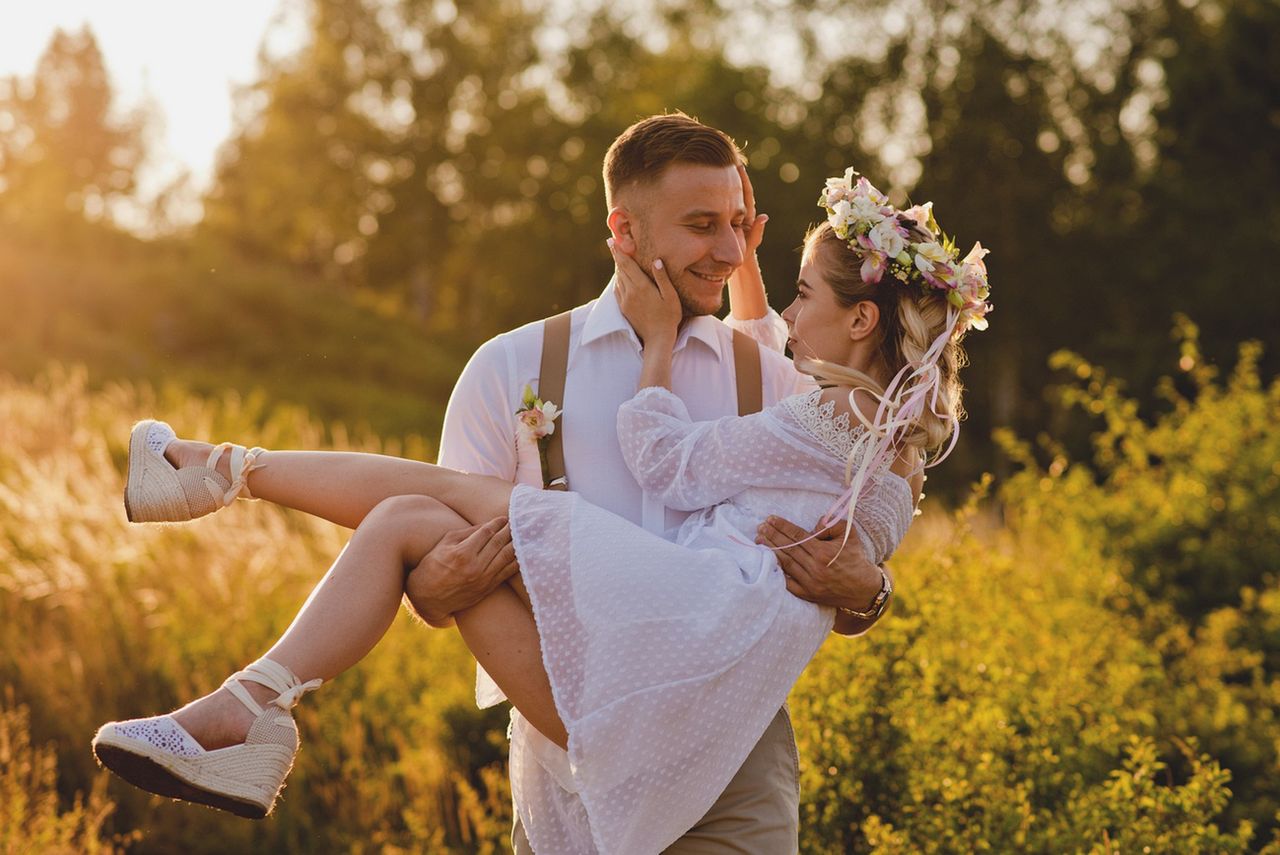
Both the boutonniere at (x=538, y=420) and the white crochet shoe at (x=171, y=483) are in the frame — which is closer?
the white crochet shoe at (x=171, y=483)

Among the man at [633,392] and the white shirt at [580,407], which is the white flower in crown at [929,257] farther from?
the white shirt at [580,407]

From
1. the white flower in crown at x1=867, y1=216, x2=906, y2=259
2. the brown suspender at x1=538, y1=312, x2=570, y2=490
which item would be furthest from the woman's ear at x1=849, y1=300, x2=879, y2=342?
the brown suspender at x1=538, y1=312, x2=570, y2=490

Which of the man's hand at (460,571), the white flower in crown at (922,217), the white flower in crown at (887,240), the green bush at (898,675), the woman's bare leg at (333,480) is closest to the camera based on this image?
the man's hand at (460,571)

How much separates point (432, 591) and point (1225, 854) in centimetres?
292

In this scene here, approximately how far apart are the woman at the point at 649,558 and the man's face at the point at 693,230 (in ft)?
0.56

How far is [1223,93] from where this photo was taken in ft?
86.2

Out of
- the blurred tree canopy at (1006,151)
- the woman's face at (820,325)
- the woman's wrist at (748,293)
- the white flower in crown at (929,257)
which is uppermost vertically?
the blurred tree canopy at (1006,151)

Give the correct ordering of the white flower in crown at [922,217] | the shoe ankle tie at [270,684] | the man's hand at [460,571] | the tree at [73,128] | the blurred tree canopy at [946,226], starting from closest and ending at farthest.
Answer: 1. the shoe ankle tie at [270,684]
2. the man's hand at [460,571]
3. the white flower in crown at [922,217]
4. the blurred tree canopy at [946,226]
5. the tree at [73,128]

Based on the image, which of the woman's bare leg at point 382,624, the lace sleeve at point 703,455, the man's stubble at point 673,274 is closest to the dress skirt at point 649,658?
the woman's bare leg at point 382,624

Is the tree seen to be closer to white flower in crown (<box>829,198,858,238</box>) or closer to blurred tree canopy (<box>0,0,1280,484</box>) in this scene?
blurred tree canopy (<box>0,0,1280,484</box>)

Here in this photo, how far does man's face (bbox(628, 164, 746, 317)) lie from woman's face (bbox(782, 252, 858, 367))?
27 cm

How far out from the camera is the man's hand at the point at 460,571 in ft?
10.6

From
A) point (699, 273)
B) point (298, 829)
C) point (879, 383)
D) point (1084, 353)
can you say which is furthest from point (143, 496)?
point (1084, 353)

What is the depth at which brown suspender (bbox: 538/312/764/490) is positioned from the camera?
377 centimetres
